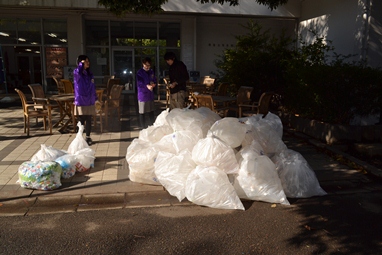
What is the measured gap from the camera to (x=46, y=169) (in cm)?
505

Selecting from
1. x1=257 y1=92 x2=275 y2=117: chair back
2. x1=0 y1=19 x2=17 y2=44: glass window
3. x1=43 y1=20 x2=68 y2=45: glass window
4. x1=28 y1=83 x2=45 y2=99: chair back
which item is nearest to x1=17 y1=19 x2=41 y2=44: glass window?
x1=0 y1=19 x2=17 y2=44: glass window

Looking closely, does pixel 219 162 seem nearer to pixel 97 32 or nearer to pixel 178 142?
pixel 178 142

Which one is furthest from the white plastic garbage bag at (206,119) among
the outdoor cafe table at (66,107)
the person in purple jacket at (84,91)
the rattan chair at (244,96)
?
the outdoor cafe table at (66,107)

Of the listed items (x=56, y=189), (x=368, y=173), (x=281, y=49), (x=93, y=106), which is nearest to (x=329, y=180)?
(x=368, y=173)

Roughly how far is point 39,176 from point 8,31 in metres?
15.6

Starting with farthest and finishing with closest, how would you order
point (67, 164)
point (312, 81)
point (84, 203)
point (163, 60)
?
1. point (163, 60)
2. point (312, 81)
3. point (67, 164)
4. point (84, 203)

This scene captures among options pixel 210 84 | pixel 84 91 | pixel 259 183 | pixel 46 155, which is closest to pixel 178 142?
pixel 259 183

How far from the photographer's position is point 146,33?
18906mm

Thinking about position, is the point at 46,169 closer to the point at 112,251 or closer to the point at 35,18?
the point at 112,251

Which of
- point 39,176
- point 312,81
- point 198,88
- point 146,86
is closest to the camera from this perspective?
point 39,176

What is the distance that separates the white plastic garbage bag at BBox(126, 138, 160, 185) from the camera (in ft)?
17.2

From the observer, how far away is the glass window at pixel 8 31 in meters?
17.7

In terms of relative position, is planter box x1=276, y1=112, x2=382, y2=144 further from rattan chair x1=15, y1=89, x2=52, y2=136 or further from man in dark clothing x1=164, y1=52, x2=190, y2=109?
rattan chair x1=15, y1=89, x2=52, y2=136

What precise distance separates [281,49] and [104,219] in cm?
829
